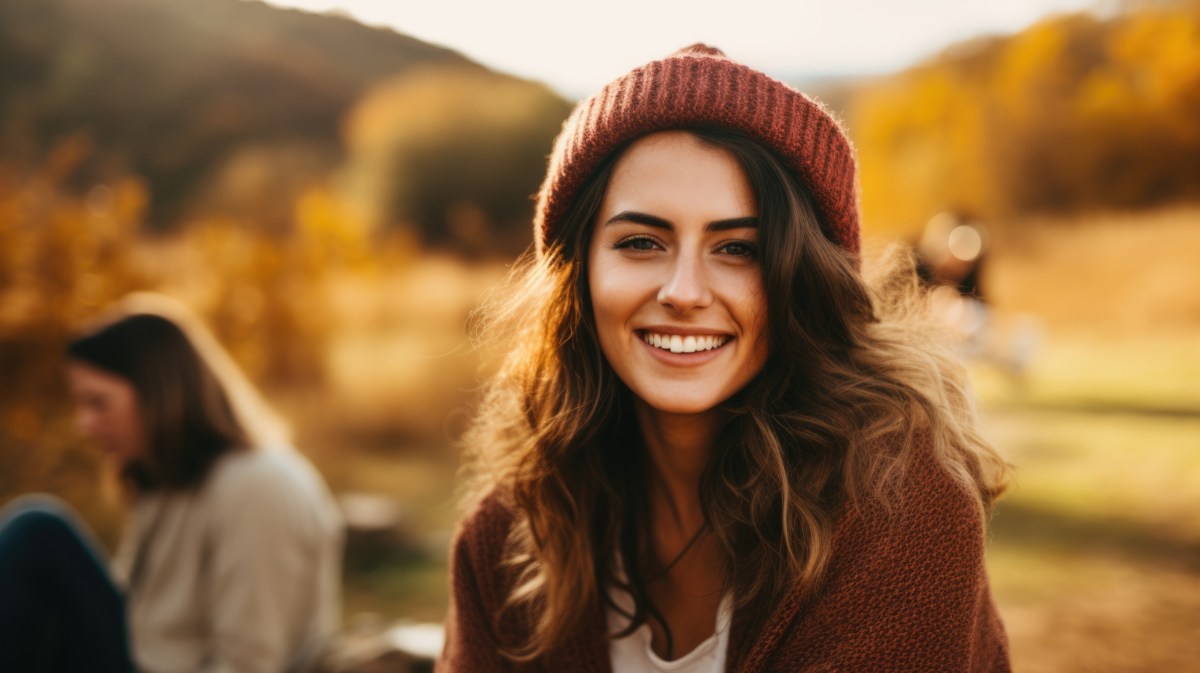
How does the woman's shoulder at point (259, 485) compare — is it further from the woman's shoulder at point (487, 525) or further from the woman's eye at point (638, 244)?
the woman's eye at point (638, 244)

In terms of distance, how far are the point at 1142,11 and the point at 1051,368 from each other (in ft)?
5.79

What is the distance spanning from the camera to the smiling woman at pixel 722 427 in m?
1.49

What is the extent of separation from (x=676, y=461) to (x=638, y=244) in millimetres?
487

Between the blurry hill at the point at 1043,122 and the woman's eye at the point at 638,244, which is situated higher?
the blurry hill at the point at 1043,122

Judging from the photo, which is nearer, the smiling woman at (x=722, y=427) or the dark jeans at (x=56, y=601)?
the smiling woman at (x=722, y=427)

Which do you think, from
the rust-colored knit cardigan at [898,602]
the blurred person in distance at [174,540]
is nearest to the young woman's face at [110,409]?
the blurred person in distance at [174,540]

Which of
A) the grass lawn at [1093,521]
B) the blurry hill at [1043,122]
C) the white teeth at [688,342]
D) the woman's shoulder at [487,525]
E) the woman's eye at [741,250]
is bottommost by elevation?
the grass lawn at [1093,521]

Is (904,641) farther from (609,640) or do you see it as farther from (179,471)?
(179,471)

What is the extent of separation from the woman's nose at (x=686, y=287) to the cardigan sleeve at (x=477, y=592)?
68 centimetres

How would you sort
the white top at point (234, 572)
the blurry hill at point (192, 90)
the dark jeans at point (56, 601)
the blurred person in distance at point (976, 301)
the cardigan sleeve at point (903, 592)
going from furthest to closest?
1. the blurry hill at point (192, 90)
2. the blurred person in distance at point (976, 301)
3. the white top at point (234, 572)
4. the dark jeans at point (56, 601)
5. the cardigan sleeve at point (903, 592)

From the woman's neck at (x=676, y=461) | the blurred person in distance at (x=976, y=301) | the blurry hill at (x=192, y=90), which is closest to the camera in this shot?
the woman's neck at (x=676, y=461)

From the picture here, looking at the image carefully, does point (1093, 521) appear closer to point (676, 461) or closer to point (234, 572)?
point (676, 461)

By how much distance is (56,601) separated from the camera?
2.39 meters

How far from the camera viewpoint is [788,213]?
5.11ft
